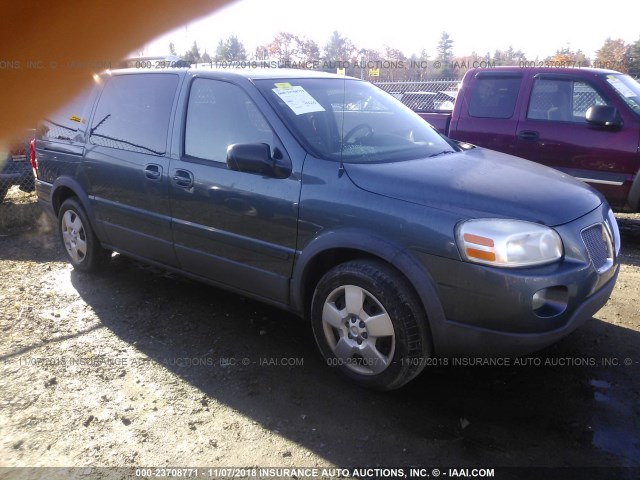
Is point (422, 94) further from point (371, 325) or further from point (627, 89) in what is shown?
point (371, 325)

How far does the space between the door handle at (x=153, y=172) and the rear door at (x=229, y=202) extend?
0.16m

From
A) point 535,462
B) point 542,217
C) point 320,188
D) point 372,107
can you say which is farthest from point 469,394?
point 372,107

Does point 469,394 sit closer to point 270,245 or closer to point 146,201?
point 270,245

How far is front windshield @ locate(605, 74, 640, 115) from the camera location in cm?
597

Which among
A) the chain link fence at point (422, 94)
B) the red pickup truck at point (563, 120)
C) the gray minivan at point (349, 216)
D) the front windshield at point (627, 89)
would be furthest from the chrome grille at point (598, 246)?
the chain link fence at point (422, 94)

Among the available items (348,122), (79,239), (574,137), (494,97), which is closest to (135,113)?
(79,239)

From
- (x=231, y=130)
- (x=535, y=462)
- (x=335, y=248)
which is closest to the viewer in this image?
(x=535, y=462)

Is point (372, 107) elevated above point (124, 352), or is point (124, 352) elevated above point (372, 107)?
point (372, 107)

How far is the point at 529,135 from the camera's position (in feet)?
20.7

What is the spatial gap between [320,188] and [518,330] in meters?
1.32

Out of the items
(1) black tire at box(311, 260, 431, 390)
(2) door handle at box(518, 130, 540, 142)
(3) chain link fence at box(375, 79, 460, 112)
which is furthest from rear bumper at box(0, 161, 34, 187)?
(3) chain link fence at box(375, 79, 460, 112)

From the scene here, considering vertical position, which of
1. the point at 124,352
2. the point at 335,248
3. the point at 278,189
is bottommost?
the point at 124,352

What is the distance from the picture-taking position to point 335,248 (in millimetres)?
3074

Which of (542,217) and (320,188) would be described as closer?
(542,217)
